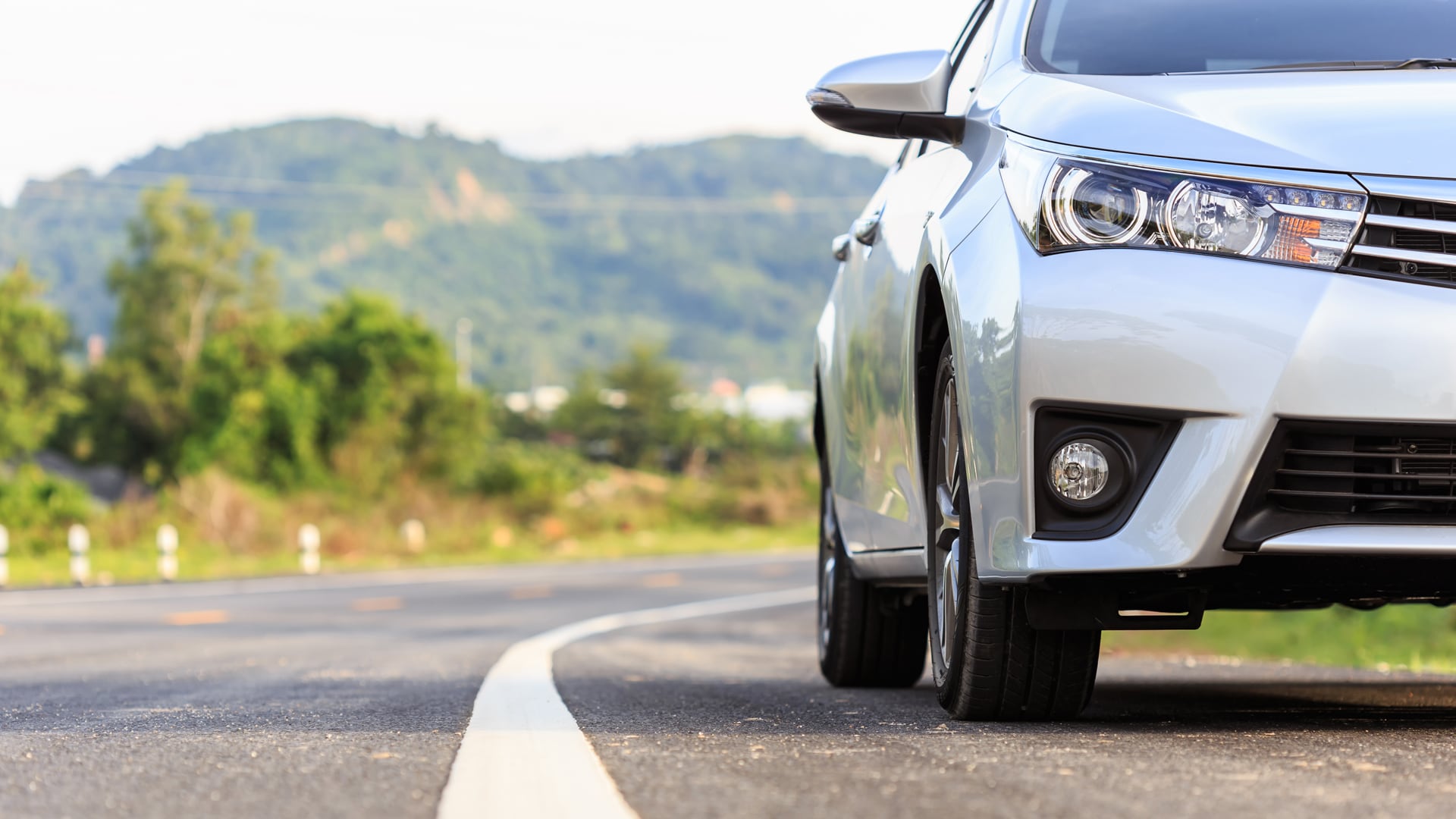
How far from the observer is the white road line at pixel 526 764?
9.18ft

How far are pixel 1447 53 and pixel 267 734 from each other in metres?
3.01

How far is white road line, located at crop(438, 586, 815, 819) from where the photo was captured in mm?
2799

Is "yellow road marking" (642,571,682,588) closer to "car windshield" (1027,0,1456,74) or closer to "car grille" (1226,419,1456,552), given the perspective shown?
"car windshield" (1027,0,1456,74)

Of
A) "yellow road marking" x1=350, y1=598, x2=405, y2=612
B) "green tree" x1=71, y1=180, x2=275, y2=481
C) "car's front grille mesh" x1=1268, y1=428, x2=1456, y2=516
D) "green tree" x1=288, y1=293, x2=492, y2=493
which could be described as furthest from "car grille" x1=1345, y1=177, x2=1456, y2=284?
"green tree" x1=71, y1=180, x2=275, y2=481

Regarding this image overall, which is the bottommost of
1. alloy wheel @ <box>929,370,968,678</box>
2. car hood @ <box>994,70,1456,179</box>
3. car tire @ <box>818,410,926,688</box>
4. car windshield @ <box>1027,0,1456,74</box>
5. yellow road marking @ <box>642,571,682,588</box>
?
yellow road marking @ <box>642,571,682,588</box>

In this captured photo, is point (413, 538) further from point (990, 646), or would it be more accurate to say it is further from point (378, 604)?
point (990, 646)

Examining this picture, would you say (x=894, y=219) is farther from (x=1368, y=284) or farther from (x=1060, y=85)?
(x=1368, y=284)

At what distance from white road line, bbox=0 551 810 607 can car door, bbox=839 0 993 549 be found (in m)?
13.3

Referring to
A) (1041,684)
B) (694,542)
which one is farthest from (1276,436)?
(694,542)

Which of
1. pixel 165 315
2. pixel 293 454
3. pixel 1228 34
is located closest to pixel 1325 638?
pixel 1228 34

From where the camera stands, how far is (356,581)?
76.9 feet

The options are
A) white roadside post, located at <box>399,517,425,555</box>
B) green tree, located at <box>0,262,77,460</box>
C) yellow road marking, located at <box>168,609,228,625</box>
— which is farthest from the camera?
Answer: green tree, located at <box>0,262,77,460</box>

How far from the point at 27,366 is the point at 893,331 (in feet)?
206

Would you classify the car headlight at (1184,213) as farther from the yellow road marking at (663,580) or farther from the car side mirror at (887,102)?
the yellow road marking at (663,580)
